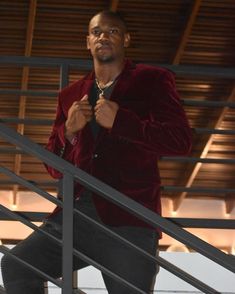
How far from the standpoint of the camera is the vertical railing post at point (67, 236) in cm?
197

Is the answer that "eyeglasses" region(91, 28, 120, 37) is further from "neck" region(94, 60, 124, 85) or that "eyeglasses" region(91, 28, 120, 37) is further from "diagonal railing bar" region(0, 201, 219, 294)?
"diagonal railing bar" region(0, 201, 219, 294)

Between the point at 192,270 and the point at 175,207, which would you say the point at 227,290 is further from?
the point at 175,207

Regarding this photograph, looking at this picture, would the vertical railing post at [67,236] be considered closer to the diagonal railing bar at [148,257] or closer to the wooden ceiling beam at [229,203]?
the diagonal railing bar at [148,257]

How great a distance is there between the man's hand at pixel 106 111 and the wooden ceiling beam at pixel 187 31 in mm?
7590

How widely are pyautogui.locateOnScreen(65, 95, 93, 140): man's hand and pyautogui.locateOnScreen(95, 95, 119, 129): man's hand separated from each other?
0.25ft

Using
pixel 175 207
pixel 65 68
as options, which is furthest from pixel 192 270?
pixel 175 207

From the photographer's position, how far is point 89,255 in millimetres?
2320

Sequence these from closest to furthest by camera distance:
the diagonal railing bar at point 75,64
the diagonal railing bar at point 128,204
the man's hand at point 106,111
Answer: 1. the diagonal railing bar at point 128,204
2. the man's hand at point 106,111
3. the diagonal railing bar at point 75,64

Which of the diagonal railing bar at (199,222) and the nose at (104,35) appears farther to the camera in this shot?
the diagonal railing bar at (199,222)

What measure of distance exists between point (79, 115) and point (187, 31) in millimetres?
7926

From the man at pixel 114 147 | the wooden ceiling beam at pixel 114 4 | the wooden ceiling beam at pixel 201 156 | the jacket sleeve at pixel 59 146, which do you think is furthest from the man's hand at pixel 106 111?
the wooden ceiling beam at pixel 201 156

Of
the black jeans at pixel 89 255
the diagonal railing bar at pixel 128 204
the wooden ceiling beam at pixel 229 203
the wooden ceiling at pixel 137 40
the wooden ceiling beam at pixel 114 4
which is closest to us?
the diagonal railing bar at pixel 128 204

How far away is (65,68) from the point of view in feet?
11.9

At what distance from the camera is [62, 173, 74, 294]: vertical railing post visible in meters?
1.97
